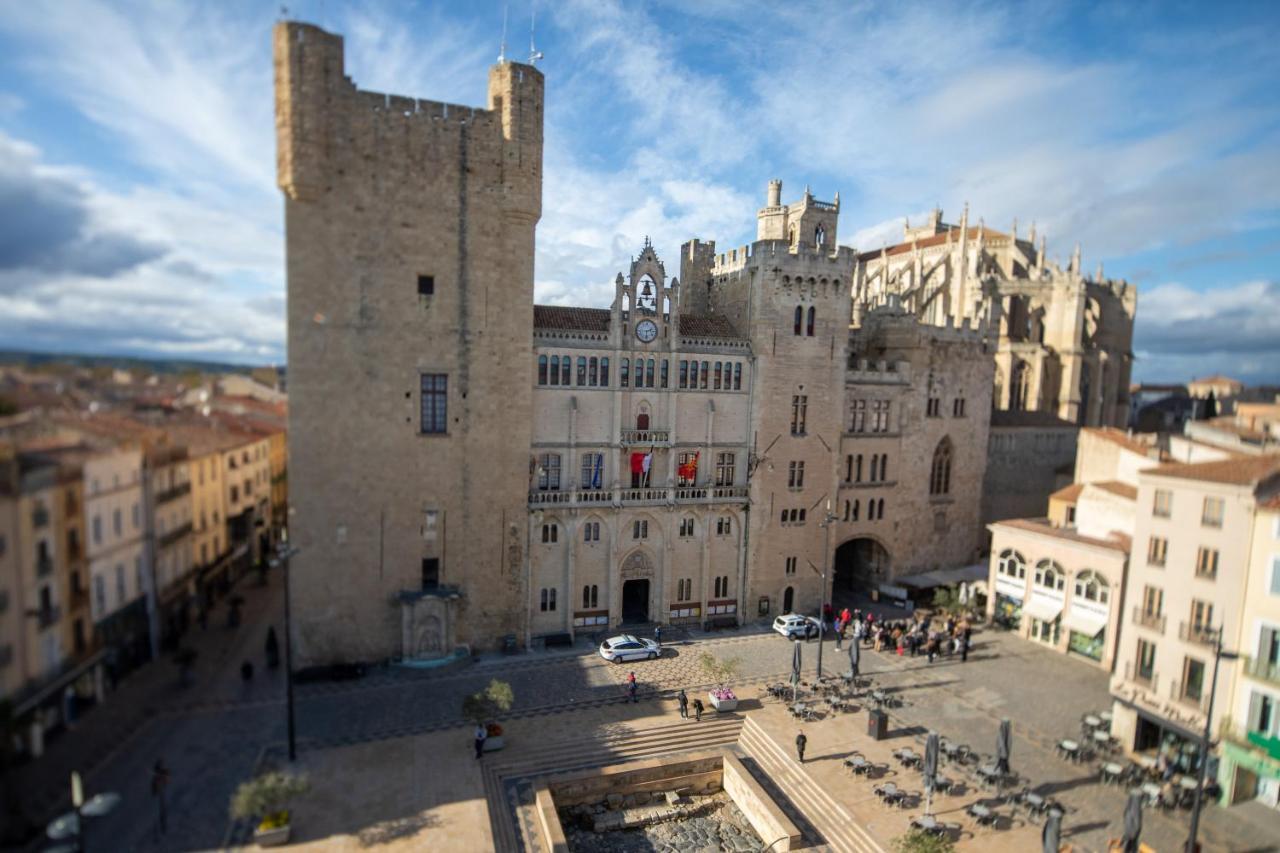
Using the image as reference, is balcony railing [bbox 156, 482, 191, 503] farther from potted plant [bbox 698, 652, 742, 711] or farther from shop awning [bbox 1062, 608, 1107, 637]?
shop awning [bbox 1062, 608, 1107, 637]

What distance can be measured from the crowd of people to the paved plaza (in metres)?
0.94

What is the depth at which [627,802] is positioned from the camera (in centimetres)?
2358

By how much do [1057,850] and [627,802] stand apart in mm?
13144

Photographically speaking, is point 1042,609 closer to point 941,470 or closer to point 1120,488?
point 1120,488

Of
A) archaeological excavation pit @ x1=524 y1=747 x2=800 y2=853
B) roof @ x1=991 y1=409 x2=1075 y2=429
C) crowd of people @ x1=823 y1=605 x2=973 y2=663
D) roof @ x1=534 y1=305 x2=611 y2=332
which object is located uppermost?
roof @ x1=534 y1=305 x2=611 y2=332

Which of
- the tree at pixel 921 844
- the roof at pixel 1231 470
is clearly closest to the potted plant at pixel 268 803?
the tree at pixel 921 844

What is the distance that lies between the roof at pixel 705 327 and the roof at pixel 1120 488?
20526mm

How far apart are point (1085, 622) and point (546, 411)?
2888cm

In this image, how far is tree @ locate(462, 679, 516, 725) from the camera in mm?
22859

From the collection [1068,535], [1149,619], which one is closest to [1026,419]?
[1068,535]

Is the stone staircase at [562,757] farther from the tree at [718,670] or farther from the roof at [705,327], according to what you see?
the roof at [705,327]

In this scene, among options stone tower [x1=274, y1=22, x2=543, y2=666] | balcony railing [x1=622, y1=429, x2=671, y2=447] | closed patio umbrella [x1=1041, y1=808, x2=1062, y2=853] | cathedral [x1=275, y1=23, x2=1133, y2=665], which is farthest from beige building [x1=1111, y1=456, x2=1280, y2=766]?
stone tower [x1=274, y1=22, x2=543, y2=666]

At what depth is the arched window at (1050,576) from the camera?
1369 inches

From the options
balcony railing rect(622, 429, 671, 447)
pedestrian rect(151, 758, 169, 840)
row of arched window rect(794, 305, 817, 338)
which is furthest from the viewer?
row of arched window rect(794, 305, 817, 338)
